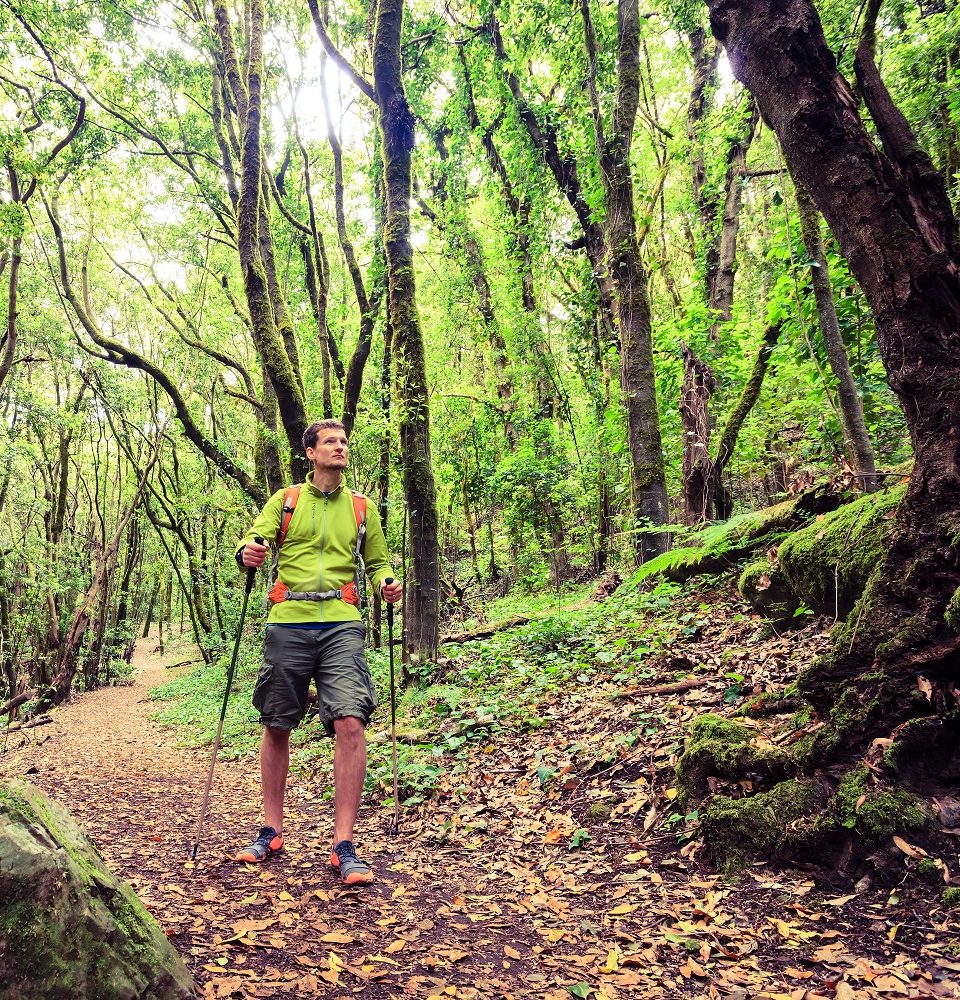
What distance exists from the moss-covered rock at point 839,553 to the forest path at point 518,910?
1130 mm

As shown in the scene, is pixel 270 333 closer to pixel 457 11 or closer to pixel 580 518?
pixel 580 518

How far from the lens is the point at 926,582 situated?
3031mm

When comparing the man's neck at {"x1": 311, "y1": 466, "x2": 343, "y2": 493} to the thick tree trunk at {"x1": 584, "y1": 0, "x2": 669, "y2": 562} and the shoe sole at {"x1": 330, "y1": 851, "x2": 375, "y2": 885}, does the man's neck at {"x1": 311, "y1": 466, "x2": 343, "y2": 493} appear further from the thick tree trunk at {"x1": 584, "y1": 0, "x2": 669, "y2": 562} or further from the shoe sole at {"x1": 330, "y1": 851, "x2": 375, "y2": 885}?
the thick tree trunk at {"x1": 584, "y1": 0, "x2": 669, "y2": 562}

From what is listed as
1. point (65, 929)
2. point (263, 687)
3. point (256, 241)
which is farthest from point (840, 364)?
point (256, 241)

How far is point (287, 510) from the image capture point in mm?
4125

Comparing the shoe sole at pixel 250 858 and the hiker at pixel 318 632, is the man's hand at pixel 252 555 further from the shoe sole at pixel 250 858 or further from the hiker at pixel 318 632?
the shoe sole at pixel 250 858

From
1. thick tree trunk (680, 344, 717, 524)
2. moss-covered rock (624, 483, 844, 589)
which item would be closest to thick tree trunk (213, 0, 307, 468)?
moss-covered rock (624, 483, 844, 589)

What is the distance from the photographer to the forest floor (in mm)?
2438

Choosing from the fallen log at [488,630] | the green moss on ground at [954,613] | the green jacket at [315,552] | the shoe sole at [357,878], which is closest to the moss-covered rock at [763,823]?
the green moss on ground at [954,613]

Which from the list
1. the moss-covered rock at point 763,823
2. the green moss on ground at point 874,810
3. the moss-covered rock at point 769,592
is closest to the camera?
the green moss on ground at point 874,810

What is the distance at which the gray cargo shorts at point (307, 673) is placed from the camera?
3.82m

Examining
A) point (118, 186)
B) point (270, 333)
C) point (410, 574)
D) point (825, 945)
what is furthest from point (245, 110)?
point (825, 945)

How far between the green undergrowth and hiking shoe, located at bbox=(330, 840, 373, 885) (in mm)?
1458

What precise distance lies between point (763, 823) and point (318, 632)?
2.76m
